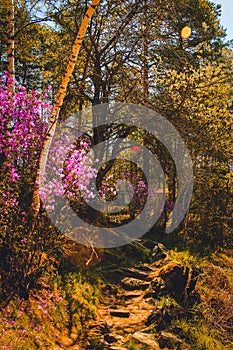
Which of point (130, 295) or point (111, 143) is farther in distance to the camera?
point (111, 143)

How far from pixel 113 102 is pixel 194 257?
17.9 feet

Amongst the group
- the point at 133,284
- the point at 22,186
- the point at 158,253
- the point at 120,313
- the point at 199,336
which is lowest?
the point at 199,336

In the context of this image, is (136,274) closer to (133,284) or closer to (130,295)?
(133,284)

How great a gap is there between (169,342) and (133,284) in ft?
8.33

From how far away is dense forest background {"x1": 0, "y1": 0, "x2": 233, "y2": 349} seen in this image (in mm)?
5109

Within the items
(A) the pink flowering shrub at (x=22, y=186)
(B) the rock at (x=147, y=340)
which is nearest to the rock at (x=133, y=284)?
(B) the rock at (x=147, y=340)

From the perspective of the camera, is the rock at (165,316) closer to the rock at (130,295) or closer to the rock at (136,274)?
the rock at (130,295)

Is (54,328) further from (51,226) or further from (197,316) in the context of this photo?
(197,316)

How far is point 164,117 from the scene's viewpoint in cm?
829

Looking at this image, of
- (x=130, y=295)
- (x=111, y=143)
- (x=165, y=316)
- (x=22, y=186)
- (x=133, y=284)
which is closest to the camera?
(x=22, y=186)

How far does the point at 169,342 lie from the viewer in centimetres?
488

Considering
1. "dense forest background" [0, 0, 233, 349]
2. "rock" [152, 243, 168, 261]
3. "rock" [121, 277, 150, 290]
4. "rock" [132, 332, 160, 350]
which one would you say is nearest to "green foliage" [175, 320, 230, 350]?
"dense forest background" [0, 0, 233, 349]

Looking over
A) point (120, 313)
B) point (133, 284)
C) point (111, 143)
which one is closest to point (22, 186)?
point (120, 313)

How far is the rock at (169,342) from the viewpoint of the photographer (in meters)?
4.81
